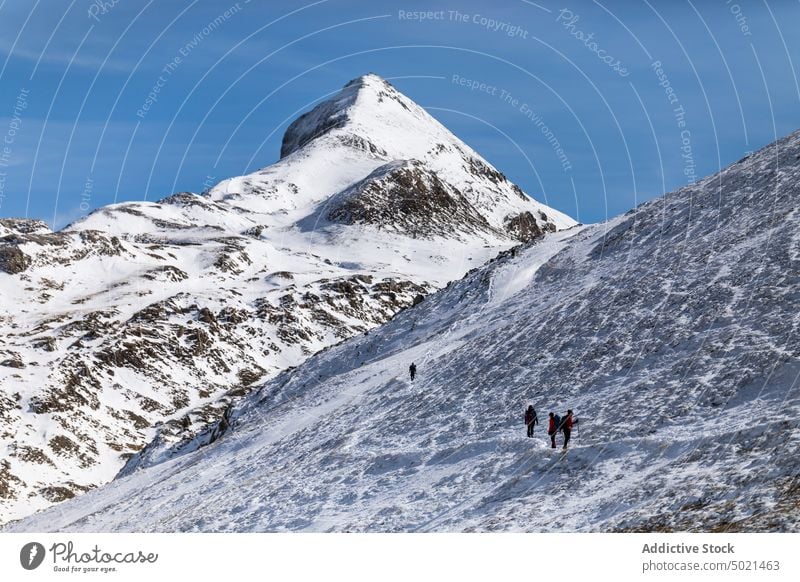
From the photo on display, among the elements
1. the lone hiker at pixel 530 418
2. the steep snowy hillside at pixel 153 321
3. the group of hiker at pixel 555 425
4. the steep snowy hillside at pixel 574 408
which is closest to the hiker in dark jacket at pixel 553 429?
the group of hiker at pixel 555 425

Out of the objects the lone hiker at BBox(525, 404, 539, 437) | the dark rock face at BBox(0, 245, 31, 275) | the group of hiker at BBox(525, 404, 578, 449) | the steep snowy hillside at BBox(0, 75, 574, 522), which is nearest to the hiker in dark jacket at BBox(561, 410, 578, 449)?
the group of hiker at BBox(525, 404, 578, 449)

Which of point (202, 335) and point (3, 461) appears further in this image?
point (202, 335)

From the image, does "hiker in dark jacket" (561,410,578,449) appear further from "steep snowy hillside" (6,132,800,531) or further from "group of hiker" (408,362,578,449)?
"steep snowy hillside" (6,132,800,531)

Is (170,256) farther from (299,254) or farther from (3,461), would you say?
(3,461)

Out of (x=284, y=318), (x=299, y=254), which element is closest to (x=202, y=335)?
(x=284, y=318)

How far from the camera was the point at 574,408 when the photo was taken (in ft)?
116

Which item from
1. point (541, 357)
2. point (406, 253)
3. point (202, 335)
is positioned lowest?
point (541, 357)

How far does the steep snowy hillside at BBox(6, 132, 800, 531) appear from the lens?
26.1m

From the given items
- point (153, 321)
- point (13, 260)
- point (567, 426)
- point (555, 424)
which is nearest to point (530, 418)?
point (555, 424)

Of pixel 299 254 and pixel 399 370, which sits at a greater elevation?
pixel 299 254

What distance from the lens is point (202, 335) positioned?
419ft

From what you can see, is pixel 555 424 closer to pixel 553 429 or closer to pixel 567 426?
pixel 553 429
